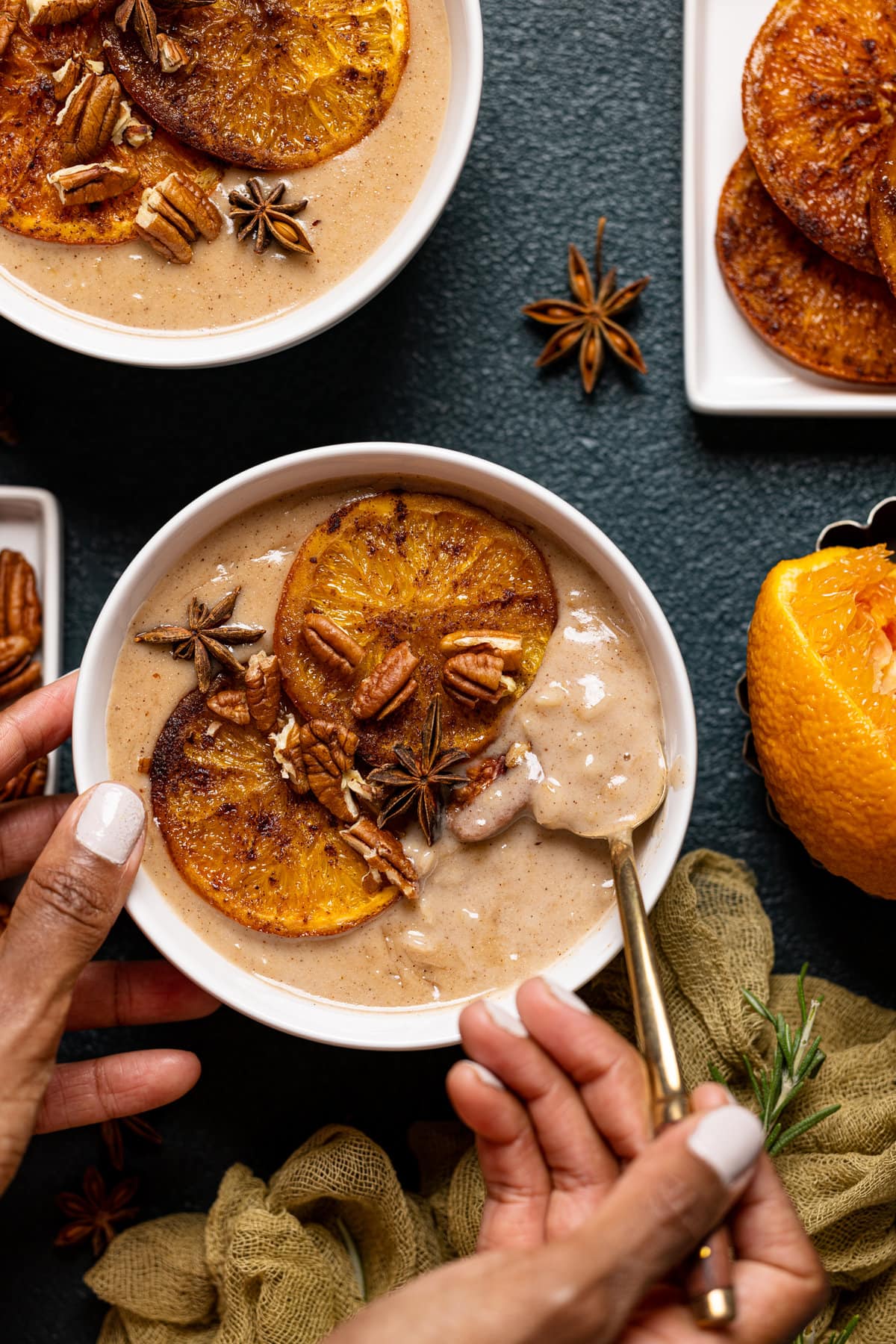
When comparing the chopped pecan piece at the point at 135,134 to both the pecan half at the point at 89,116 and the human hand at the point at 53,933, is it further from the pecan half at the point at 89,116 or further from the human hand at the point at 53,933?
the human hand at the point at 53,933

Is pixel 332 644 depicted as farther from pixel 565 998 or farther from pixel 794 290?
pixel 794 290

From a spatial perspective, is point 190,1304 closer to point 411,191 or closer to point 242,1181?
point 242,1181

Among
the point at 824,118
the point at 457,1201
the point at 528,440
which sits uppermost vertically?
the point at 824,118

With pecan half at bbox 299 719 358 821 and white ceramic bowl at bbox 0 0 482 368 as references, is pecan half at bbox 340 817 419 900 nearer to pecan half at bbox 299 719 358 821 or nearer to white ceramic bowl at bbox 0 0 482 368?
pecan half at bbox 299 719 358 821

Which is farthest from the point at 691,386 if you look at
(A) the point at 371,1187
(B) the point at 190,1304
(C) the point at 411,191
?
(B) the point at 190,1304

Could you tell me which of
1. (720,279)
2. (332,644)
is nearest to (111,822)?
(332,644)

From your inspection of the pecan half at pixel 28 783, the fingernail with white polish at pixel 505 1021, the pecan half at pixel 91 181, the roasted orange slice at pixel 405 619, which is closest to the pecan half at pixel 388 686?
the roasted orange slice at pixel 405 619
